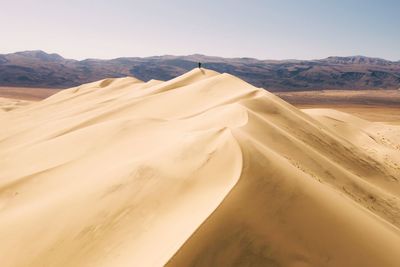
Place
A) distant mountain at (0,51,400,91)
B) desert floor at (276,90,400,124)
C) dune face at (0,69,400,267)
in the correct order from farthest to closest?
distant mountain at (0,51,400,91) → desert floor at (276,90,400,124) → dune face at (0,69,400,267)

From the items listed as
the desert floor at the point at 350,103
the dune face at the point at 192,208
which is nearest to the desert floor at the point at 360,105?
the desert floor at the point at 350,103

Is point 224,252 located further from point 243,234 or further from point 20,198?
point 20,198

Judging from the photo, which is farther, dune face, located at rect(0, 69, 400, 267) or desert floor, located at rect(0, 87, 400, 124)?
desert floor, located at rect(0, 87, 400, 124)

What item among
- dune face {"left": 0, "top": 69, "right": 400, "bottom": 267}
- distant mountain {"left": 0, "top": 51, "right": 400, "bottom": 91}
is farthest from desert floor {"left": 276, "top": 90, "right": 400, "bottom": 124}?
dune face {"left": 0, "top": 69, "right": 400, "bottom": 267}

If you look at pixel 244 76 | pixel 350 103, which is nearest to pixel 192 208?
pixel 350 103

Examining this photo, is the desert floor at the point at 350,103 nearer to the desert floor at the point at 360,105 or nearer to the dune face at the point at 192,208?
the desert floor at the point at 360,105

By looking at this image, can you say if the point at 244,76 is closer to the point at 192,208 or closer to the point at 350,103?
the point at 350,103

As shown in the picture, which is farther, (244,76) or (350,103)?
(244,76)

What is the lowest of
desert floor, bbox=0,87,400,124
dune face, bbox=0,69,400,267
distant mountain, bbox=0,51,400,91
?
distant mountain, bbox=0,51,400,91

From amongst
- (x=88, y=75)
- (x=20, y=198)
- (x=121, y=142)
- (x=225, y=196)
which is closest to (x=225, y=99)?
(x=121, y=142)

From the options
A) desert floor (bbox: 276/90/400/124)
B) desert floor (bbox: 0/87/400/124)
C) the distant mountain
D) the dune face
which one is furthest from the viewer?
the distant mountain

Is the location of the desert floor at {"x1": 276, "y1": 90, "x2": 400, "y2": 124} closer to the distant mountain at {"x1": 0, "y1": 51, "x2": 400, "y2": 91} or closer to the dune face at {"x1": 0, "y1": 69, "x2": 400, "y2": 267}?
the distant mountain at {"x1": 0, "y1": 51, "x2": 400, "y2": 91}
